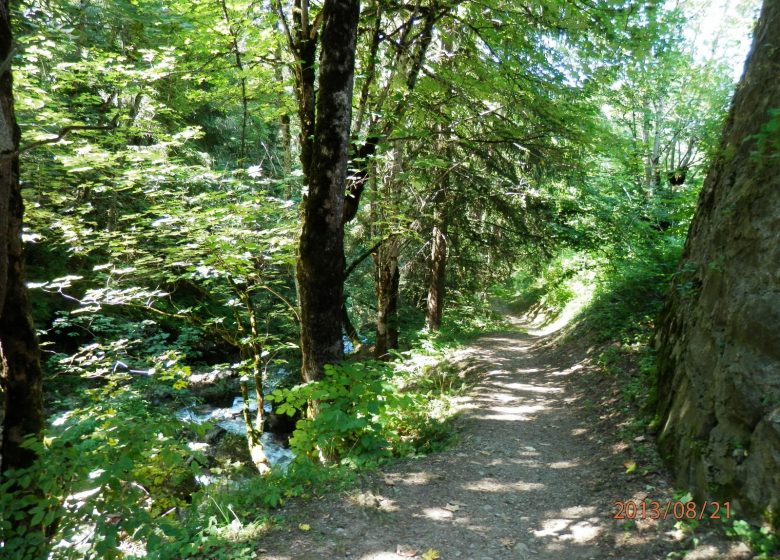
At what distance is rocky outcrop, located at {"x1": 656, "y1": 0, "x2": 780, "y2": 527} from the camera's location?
3055 mm

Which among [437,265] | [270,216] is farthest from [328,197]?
[437,265]

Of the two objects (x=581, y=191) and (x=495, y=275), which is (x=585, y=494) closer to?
(x=581, y=191)

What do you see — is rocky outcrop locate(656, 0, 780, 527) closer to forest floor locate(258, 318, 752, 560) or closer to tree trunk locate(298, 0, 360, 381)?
forest floor locate(258, 318, 752, 560)

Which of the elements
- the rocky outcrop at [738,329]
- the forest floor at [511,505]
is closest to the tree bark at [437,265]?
the forest floor at [511,505]

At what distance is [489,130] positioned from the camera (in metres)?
9.59

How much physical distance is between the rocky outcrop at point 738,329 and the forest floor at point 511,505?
1.21 feet

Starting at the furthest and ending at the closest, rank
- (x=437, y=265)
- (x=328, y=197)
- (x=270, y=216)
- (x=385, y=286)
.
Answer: (x=437, y=265), (x=385, y=286), (x=270, y=216), (x=328, y=197)

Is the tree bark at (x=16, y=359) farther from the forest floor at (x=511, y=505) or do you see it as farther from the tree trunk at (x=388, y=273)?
the tree trunk at (x=388, y=273)

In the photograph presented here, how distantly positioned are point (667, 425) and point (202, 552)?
420 centimetres
